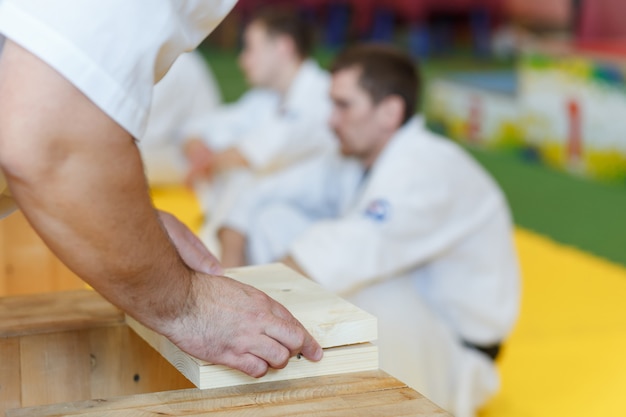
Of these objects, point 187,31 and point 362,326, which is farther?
point 362,326

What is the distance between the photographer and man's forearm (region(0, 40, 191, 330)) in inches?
35.7

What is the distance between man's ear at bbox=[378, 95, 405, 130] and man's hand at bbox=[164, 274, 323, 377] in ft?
5.20

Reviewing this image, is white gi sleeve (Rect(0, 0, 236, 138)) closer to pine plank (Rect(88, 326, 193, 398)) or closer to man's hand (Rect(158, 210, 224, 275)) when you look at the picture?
man's hand (Rect(158, 210, 224, 275))

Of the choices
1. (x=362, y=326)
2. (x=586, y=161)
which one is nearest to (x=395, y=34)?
(x=586, y=161)

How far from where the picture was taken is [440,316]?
8.16 feet

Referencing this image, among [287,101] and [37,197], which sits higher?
[287,101]

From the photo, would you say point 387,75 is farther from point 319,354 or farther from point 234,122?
point 234,122

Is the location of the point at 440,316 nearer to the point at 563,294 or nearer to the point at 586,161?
the point at 563,294

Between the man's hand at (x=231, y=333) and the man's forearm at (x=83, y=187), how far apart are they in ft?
0.11

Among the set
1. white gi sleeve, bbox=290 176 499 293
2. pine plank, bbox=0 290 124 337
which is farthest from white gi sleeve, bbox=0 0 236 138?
white gi sleeve, bbox=290 176 499 293

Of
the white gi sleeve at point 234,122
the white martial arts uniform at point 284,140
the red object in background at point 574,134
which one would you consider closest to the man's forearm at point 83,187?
the white martial arts uniform at point 284,140

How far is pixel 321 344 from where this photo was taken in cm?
117

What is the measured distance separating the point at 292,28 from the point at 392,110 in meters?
1.71

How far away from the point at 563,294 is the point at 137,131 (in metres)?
2.51
